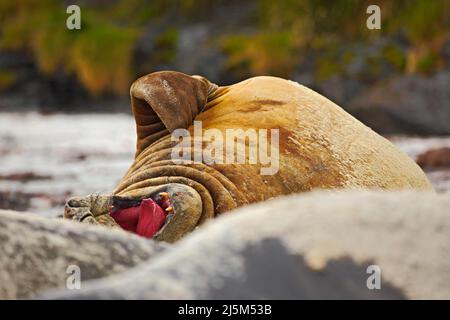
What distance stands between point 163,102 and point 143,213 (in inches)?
34.0

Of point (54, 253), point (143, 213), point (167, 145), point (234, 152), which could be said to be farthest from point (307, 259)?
point (167, 145)

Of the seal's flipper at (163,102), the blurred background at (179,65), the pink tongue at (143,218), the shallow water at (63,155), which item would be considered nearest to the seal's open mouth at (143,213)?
the pink tongue at (143,218)

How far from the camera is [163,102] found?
470 cm

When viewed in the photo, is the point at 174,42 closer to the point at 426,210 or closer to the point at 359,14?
the point at 359,14

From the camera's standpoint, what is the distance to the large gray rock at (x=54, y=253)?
7.73 ft

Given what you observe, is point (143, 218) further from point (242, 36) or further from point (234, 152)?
point (242, 36)

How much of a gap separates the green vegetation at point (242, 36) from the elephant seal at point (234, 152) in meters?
11.3

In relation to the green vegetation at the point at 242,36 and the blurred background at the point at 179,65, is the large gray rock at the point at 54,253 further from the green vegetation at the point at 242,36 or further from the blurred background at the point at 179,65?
the green vegetation at the point at 242,36

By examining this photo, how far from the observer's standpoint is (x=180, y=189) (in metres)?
4.07

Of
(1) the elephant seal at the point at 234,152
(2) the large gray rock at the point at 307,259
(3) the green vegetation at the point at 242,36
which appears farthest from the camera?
(3) the green vegetation at the point at 242,36

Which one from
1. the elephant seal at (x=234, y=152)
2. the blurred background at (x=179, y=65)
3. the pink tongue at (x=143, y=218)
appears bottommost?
the pink tongue at (x=143, y=218)

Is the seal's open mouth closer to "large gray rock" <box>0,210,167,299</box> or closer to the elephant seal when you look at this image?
the elephant seal

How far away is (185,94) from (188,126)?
0.61ft
